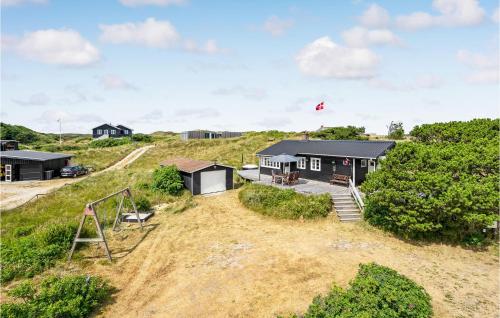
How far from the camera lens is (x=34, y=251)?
14.2 meters

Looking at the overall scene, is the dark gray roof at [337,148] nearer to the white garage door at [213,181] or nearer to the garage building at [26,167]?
the white garage door at [213,181]

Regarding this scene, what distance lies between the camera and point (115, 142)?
216 ft

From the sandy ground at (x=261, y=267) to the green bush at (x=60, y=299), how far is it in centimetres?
74

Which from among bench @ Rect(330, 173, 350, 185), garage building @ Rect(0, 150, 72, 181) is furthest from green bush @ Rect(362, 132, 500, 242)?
garage building @ Rect(0, 150, 72, 181)

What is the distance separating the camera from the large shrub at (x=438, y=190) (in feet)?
47.2

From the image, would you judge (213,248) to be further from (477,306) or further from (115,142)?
(115,142)

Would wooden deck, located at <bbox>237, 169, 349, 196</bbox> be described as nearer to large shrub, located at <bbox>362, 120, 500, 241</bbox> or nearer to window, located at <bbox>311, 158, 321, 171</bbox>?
window, located at <bbox>311, 158, 321, 171</bbox>

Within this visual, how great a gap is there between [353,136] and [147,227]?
45.7 m

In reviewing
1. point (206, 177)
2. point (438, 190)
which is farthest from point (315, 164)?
point (438, 190)

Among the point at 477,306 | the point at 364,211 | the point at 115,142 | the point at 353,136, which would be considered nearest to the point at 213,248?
the point at 364,211

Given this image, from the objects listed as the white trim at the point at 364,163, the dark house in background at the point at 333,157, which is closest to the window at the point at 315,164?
the dark house in background at the point at 333,157

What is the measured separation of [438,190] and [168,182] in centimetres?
2030

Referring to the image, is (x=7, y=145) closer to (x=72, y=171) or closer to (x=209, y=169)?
(x=72, y=171)

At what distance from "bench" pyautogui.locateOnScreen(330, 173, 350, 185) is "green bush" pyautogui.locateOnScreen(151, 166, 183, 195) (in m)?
13.5
